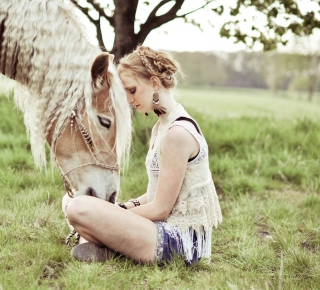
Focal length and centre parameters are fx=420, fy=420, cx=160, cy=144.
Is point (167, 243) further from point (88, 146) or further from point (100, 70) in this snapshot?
point (100, 70)

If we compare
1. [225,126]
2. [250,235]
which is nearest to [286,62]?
[225,126]

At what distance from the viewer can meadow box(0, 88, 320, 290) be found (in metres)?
2.40

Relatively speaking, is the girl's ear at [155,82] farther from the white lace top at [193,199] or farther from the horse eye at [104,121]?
the horse eye at [104,121]

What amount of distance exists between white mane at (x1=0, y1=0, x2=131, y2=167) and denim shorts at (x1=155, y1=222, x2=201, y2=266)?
564mm

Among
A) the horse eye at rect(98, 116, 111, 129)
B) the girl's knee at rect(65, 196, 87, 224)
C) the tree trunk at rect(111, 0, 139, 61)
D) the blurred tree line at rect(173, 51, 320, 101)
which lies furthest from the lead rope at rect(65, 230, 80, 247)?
the blurred tree line at rect(173, 51, 320, 101)

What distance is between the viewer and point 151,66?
101 inches

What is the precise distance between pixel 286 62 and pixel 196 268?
1583 inches

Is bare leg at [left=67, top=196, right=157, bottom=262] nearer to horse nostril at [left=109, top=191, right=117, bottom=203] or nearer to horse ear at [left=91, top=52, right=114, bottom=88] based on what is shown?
horse nostril at [left=109, top=191, right=117, bottom=203]

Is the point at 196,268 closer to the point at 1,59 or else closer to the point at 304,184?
the point at 1,59

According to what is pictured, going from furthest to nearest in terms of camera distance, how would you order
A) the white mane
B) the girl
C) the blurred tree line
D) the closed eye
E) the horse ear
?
the blurred tree line < the closed eye < the girl < the white mane < the horse ear

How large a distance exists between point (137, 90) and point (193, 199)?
0.76 meters

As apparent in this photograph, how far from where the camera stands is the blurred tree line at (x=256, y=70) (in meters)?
39.3

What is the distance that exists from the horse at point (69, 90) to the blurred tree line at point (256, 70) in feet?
104

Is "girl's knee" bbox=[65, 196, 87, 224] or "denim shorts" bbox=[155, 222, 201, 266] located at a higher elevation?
"girl's knee" bbox=[65, 196, 87, 224]
